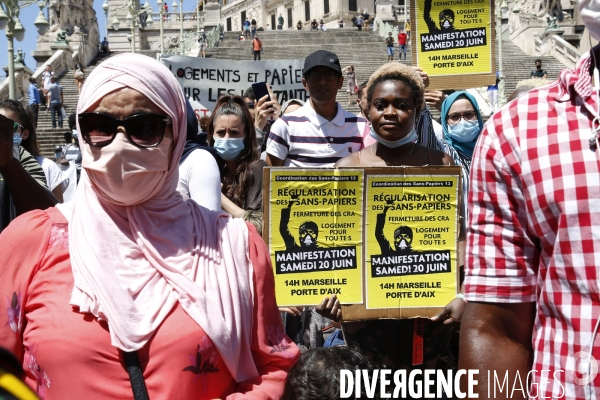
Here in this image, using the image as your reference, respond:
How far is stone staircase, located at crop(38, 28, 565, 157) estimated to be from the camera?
2909 cm

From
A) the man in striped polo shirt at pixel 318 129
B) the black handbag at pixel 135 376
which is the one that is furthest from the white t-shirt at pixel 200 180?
the black handbag at pixel 135 376

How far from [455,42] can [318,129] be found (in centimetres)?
114

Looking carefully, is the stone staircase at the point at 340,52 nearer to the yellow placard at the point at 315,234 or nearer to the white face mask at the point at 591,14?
the yellow placard at the point at 315,234

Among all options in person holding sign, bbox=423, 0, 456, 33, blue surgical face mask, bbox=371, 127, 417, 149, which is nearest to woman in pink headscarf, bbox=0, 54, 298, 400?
blue surgical face mask, bbox=371, 127, 417, 149

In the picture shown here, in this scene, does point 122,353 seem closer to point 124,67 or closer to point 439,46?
point 124,67

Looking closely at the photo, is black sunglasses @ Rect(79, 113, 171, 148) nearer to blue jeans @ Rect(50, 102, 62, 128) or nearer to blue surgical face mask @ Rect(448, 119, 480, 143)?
blue surgical face mask @ Rect(448, 119, 480, 143)

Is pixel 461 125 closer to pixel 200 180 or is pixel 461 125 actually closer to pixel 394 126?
pixel 394 126

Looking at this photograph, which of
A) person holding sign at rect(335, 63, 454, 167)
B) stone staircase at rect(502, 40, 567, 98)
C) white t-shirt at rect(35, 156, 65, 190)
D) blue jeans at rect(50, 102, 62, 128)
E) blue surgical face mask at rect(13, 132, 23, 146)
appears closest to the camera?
person holding sign at rect(335, 63, 454, 167)

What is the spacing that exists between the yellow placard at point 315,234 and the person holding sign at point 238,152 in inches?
40.2

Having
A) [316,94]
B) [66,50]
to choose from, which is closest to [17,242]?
[316,94]

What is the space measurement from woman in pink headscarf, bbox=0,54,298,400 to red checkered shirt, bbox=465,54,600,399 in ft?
2.20

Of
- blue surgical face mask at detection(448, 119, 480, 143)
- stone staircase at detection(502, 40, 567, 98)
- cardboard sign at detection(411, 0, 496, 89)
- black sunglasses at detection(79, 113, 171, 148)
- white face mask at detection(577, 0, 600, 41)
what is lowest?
black sunglasses at detection(79, 113, 171, 148)

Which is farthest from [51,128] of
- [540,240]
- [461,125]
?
[540,240]

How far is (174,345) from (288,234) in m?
1.69
